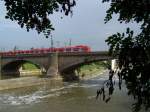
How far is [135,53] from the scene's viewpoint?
129 inches

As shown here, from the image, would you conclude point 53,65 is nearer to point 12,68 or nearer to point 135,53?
point 12,68

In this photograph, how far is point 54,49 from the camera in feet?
258

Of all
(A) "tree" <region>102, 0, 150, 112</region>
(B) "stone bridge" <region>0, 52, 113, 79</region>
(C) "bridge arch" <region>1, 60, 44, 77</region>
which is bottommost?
(C) "bridge arch" <region>1, 60, 44, 77</region>

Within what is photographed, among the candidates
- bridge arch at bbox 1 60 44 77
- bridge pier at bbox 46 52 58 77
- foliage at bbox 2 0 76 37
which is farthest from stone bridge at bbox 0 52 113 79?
foliage at bbox 2 0 76 37

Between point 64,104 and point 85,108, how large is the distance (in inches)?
123

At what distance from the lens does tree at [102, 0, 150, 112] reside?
10.6 ft

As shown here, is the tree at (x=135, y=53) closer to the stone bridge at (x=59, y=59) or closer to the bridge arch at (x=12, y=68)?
the stone bridge at (x=59, y=59)

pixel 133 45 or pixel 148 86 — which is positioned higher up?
pixel 133 45

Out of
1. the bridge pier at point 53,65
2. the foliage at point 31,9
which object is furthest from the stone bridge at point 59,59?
the foliage at point 31,9

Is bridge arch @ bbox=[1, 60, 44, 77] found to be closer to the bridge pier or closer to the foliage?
the bridge pier

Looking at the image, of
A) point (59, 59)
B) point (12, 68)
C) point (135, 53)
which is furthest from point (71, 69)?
point (135, 53)

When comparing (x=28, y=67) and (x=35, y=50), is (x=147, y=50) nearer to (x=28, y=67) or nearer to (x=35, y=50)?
(x=35, y=50)

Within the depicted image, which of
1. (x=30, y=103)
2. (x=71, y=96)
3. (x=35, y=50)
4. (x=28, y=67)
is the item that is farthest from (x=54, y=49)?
(x=30, y=103)

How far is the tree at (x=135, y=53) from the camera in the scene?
10.6 ft
